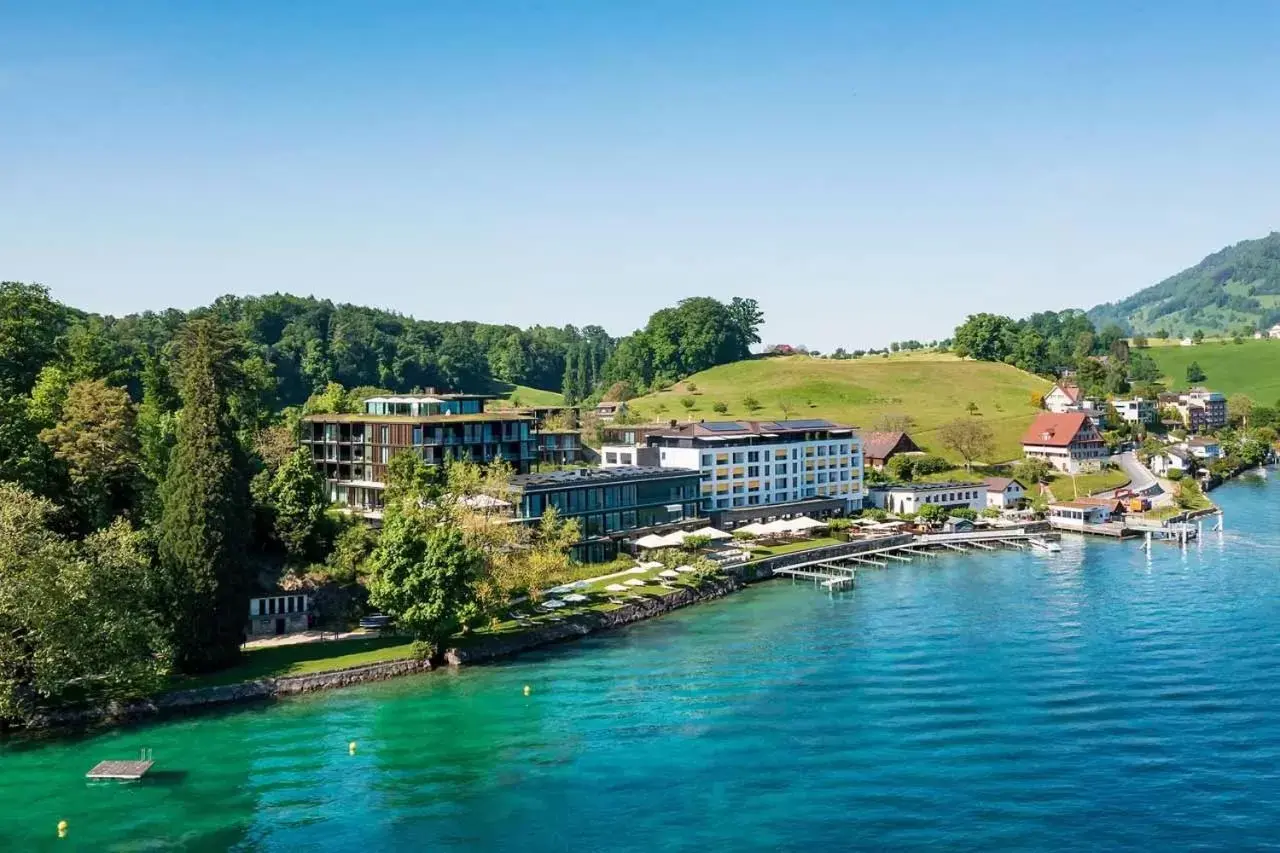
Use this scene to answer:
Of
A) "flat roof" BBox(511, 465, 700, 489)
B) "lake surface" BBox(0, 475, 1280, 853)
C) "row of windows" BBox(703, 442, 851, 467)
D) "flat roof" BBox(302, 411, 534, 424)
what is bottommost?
"lake surface" BBox(0, 475, 1280, 853)

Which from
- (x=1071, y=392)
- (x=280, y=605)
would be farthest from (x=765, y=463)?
(x=1071, y=392)

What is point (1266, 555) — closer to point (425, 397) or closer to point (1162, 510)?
point (1162, 510)

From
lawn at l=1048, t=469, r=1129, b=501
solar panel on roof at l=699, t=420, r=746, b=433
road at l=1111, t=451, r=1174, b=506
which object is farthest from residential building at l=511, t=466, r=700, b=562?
road at l=1111, t=451, r=1174, b=506

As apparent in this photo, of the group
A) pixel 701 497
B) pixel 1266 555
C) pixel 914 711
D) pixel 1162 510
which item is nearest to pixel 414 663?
pixel 914 711

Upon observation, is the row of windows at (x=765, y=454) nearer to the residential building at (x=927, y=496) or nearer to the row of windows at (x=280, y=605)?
the residential building at (x=927, y=496)

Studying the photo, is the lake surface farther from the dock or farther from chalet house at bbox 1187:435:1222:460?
chalet house at bbox 1187:435:1222:460

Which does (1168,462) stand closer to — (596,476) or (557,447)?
(557,447)

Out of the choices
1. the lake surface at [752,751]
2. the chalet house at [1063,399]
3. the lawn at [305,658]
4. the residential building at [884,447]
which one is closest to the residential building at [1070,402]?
the chalet house at [1063,399]
